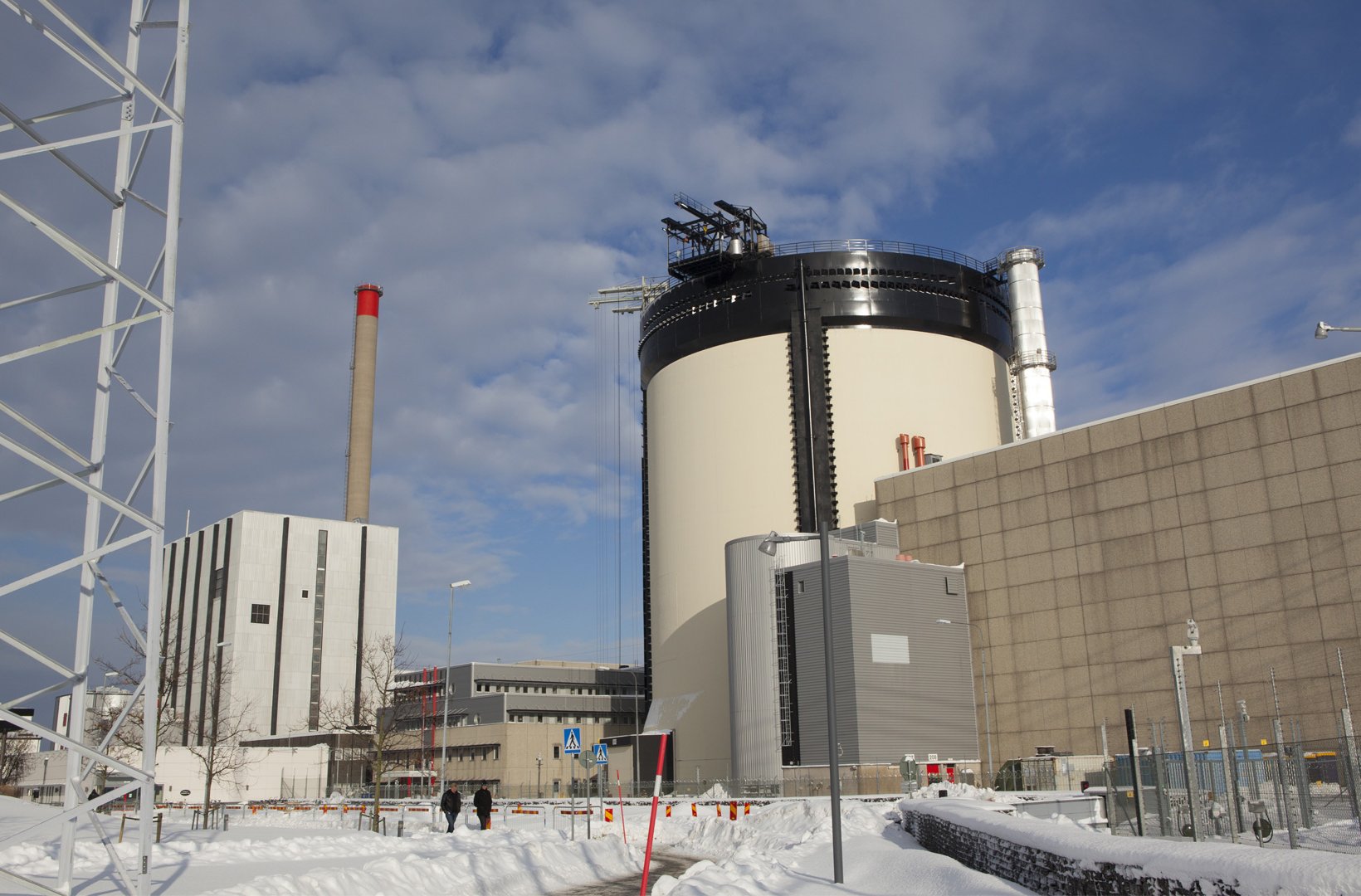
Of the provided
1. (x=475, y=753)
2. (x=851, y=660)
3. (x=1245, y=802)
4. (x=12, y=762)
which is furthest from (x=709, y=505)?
(x=12, y=762)

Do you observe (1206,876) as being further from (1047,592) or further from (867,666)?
(1047,592)

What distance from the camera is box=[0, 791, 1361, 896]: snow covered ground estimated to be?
46.1ft

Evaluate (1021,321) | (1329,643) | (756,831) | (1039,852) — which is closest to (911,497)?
(1021,321)

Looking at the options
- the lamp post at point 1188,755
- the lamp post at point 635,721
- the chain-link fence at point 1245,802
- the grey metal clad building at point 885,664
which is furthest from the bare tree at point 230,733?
the lamp post at point 1188,755

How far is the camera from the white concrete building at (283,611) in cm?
10969

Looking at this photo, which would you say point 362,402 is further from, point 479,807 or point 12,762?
point 479,807

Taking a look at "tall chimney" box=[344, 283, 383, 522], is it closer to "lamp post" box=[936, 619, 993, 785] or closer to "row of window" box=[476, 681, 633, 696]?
"row of window" box=[476, 681, 633, 696]

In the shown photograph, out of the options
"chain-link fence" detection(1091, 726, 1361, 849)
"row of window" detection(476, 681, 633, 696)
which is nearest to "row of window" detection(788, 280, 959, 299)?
"chain-link fence" detection(1091, 726, 1361, 849)

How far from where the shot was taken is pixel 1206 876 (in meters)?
12.7

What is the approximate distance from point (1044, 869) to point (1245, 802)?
10.2m

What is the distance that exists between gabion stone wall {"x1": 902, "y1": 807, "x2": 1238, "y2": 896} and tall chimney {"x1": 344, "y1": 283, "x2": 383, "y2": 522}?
95.9m

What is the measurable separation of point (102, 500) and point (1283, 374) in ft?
154

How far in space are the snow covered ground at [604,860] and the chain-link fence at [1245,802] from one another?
135 cm

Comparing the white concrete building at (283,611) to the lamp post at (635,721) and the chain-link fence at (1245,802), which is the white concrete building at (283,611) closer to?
the lamp post at (635,721)
